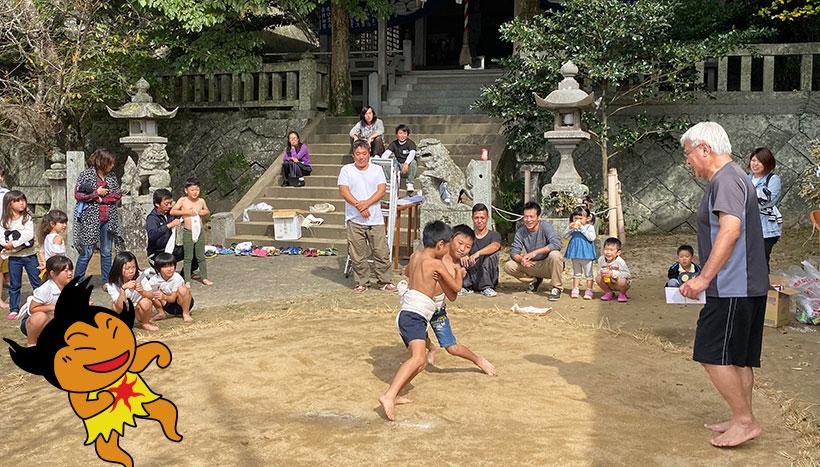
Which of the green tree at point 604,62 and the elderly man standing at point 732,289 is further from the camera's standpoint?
the green tree at point 604,62

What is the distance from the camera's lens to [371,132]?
1374cm

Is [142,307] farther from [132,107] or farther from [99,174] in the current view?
[132,107]

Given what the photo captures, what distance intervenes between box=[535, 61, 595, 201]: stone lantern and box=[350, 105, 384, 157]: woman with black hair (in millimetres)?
3254

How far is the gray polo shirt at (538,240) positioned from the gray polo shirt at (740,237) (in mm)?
4590

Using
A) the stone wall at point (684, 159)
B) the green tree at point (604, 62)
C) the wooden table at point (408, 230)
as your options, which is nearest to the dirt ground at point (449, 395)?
the wooden table at point (408, 230)

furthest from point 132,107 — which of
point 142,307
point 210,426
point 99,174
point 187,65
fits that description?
point 210,426

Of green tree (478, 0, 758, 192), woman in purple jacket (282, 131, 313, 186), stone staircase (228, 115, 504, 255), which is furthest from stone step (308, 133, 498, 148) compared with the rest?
woman in purple jacket (282, 131, 313, 186)

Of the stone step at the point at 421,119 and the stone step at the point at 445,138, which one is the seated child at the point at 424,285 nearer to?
the stone step at the point at 445,138

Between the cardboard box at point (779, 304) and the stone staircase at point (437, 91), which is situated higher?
the stone staircase at point (437, 91)

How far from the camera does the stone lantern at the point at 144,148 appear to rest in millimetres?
12352

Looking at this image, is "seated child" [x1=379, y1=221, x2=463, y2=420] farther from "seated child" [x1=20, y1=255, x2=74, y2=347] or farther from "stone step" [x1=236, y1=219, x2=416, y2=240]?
"stone step" [x1=236, y1=219, x2=416, y2=240]

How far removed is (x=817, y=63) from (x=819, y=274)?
819cm

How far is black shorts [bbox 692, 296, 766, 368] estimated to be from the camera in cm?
449

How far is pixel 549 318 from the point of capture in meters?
8.03
